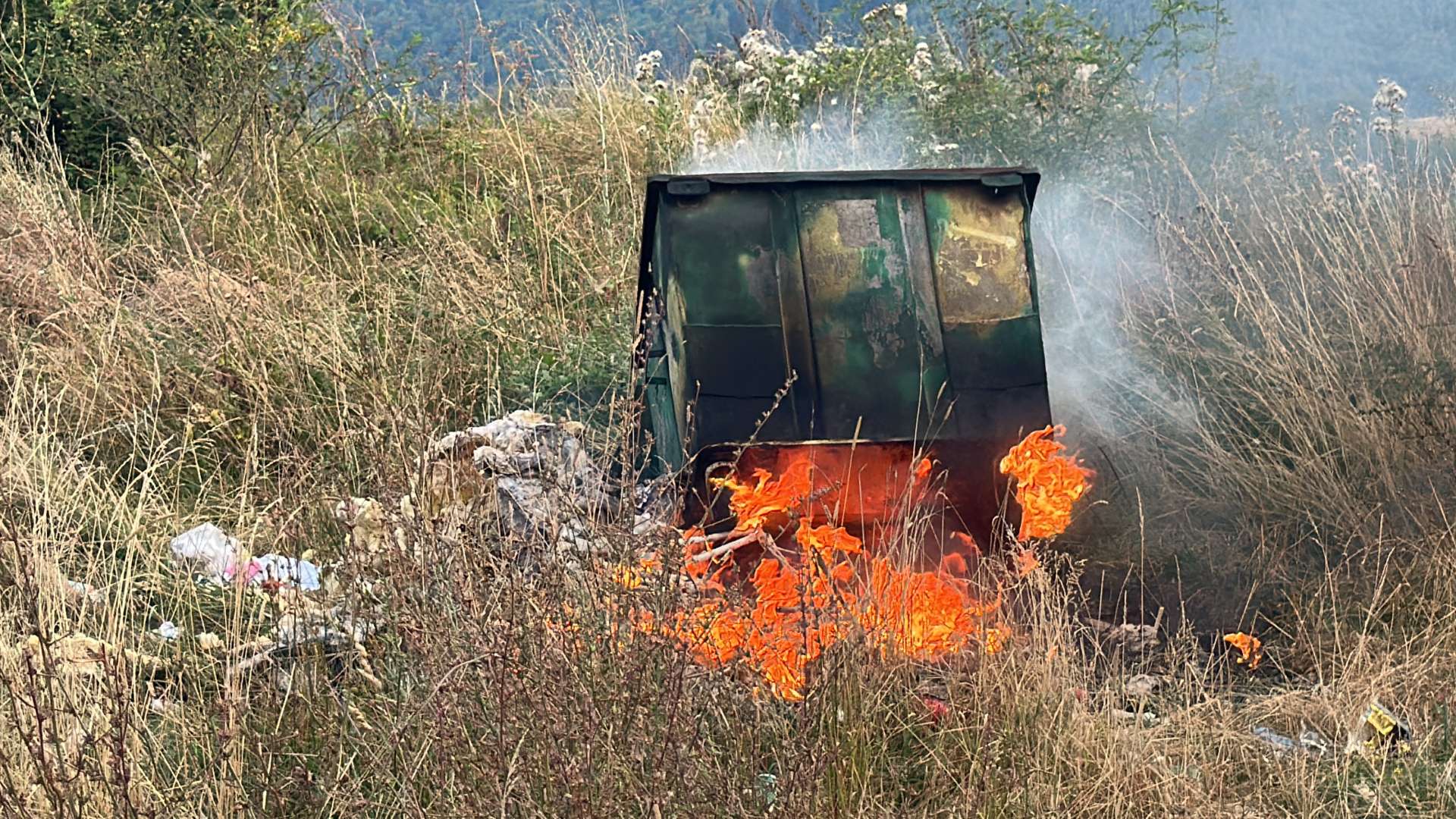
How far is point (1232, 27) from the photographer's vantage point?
9281 millimetres

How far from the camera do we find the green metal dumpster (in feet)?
14.7

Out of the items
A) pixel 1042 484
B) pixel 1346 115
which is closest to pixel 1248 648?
pixel 1042 484

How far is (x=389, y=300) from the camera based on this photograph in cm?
Answer: 694

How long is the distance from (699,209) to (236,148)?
4.82 m

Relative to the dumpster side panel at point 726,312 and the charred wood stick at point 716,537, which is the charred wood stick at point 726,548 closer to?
Result: the charred wood stick at point 716,537

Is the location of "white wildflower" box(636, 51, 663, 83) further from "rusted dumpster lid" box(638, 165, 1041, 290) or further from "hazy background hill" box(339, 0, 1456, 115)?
"rusted dumpster lid" box(638, 165, 1041, 290)

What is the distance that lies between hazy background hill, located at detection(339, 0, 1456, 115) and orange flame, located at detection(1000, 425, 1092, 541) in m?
4.72

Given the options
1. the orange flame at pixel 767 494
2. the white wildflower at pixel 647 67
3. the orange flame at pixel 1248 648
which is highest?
the white wildflower at pixel 647 67

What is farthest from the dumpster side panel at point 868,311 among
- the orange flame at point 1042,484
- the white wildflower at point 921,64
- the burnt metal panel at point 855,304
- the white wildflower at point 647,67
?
the white wildflower at point 647,67

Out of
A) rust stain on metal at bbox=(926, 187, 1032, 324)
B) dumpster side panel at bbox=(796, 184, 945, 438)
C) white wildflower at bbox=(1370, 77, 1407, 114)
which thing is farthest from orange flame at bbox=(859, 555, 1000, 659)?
white wildflower at bbox=(1370, 77, 1407, 114)

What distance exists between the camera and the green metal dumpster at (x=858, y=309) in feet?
14.7

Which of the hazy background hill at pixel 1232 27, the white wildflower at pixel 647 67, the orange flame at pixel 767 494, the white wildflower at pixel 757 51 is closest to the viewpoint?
the orange flame at pixel 767 494

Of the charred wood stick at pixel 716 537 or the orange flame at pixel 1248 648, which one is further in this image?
the orange flame at pixel 1248 648

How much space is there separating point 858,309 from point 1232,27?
587 centimetres
